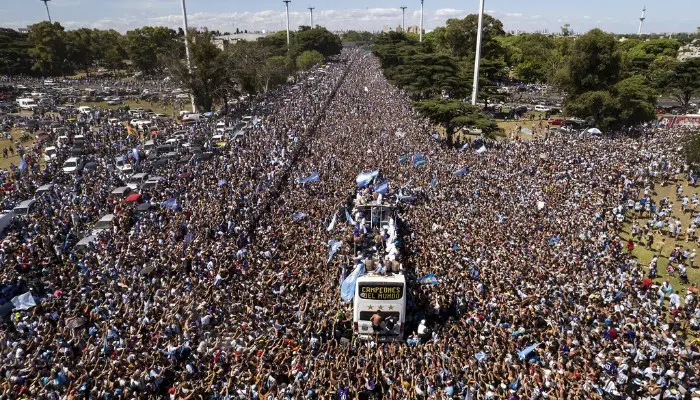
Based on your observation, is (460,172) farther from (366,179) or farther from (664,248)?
(664,248)

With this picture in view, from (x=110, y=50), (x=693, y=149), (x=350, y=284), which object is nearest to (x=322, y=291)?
(x=350, y=284)

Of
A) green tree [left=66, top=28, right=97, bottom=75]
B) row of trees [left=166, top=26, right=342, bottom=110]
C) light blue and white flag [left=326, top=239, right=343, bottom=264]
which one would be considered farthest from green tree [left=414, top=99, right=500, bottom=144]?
green tree [left=66, top=28, right=97, bottom=75]

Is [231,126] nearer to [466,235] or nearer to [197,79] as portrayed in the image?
[197,79]

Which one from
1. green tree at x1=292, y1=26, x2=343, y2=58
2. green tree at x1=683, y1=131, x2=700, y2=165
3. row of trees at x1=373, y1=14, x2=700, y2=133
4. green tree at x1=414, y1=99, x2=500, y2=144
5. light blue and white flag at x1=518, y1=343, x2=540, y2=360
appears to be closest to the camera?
light blue and white flag at x1=518, y1=343, x2=540, y2=360

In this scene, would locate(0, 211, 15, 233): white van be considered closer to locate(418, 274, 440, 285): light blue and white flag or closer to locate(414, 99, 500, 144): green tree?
locate(418, 274, 440, 285): light blue and white flag

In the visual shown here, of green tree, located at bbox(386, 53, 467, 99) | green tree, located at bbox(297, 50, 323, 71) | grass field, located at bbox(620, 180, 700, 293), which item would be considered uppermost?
green tree, located at bbox(297, 50, 323, 71)

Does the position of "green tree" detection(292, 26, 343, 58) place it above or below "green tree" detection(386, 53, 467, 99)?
above
